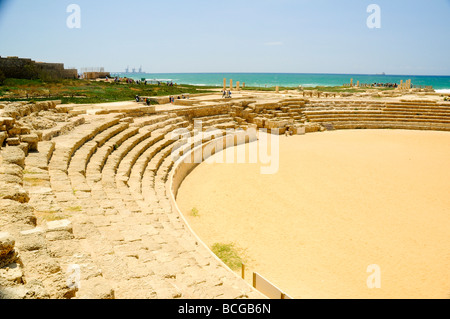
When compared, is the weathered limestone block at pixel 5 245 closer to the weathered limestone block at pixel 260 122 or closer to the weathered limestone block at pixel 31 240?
the weathered limestone block at pixel 31 240

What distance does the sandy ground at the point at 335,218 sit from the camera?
255 inches

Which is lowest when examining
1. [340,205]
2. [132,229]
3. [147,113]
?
[340,205]

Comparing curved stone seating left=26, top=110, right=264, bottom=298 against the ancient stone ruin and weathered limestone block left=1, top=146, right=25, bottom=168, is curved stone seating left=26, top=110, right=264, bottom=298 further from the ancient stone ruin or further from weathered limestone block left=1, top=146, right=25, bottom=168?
weathered limestone block left=1, top=146, right=25, bottom=168

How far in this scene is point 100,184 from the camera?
7648mm

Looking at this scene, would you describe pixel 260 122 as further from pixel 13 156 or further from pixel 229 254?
pixel 13 156

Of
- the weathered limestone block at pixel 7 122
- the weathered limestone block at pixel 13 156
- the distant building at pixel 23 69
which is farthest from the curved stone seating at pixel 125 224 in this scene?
the distant building at pixel 23 69

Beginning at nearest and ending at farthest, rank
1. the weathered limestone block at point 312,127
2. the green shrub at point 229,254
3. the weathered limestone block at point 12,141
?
the green shrub at point 229,254 → the weathered limestone block at point 12,141 → the weathered limestone block at point 312,127

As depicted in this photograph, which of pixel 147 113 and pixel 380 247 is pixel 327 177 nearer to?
pixel 380 247

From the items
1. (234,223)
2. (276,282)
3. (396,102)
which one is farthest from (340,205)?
(396,102)

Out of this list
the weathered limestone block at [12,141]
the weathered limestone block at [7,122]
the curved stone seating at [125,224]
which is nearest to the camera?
the curved stone seating at [125,224]

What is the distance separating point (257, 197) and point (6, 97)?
1584cm

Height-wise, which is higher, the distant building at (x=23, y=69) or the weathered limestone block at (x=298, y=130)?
the distant building at (x=23, y=69)

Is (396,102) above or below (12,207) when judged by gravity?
above

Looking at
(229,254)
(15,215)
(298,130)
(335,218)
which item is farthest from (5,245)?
(298,130)
